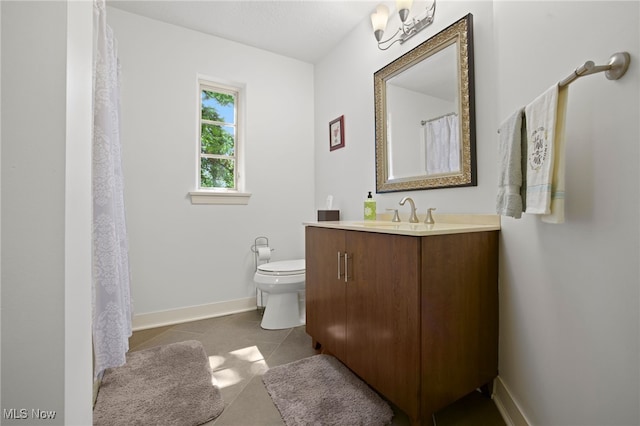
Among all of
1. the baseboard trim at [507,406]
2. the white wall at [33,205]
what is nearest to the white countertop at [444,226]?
the baseboard trim at [507,406]

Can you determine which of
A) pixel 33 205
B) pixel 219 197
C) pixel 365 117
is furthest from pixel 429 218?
pixel 219 197

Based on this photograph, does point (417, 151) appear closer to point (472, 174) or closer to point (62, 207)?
point (472, 174)

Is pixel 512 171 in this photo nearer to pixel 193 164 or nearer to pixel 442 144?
pixel 442 144

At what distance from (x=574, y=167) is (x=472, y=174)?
0.54 meters

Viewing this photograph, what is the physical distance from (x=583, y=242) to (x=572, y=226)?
0.19ft

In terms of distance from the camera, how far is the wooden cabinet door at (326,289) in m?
1.48

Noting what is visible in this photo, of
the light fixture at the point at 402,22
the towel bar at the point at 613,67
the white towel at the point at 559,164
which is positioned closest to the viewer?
the towel bar at the point at 613,67

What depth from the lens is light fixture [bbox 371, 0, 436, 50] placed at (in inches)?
64.1

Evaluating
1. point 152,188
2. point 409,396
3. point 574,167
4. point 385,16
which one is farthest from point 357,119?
point 409,396

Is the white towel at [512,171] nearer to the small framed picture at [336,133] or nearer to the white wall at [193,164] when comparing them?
the small framed picture at [336,133]

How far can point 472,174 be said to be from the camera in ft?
4.63

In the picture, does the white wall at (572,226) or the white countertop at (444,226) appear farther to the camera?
the white countertop at (444,226)

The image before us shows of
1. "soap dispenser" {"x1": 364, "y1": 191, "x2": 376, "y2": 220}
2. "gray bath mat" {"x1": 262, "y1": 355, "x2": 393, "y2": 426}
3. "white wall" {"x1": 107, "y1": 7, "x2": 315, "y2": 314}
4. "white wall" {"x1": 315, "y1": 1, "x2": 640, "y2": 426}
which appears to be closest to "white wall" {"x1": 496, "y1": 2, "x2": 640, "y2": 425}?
"white wall" {"x1": 315, "y1": 1, "x2": 640, "y2": 426}

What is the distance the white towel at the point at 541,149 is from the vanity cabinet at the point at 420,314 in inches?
12.9
